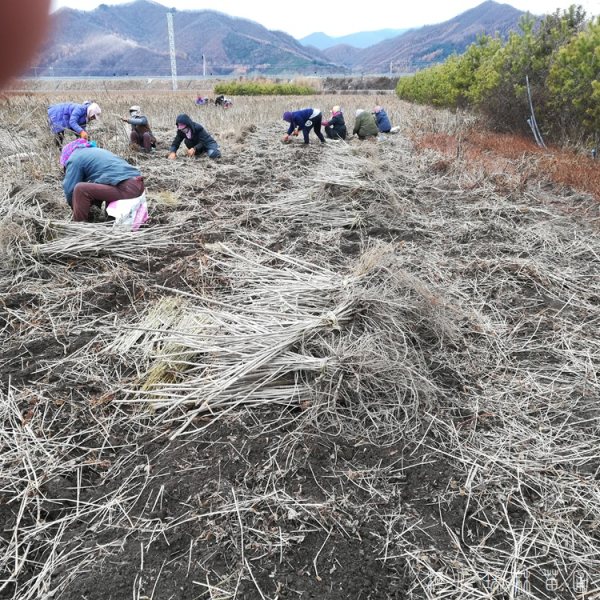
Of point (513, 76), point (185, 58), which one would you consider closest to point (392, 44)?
point (185, 58)

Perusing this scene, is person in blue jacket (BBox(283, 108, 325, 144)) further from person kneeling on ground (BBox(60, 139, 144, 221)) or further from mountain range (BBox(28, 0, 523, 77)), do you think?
mountain range (BBox(28, 0, 523, 77))

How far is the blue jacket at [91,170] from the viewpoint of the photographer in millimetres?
4492

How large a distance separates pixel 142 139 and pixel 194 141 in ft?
3.10

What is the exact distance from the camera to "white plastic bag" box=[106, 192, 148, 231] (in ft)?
14.6

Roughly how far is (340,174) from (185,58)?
110m

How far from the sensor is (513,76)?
35.2 feet

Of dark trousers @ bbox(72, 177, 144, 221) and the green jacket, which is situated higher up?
the green jacket

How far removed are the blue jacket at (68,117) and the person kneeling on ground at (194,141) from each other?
4.58ft

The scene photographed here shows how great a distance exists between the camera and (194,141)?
7.96m

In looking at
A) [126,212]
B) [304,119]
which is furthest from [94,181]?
[304,119]

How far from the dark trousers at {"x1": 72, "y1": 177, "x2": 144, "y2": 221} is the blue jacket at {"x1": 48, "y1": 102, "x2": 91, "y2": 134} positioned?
3.20 metres

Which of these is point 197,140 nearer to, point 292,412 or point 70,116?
point 70,116

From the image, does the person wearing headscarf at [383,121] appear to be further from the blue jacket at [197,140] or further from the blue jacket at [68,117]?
the blue jacket at [68,117]

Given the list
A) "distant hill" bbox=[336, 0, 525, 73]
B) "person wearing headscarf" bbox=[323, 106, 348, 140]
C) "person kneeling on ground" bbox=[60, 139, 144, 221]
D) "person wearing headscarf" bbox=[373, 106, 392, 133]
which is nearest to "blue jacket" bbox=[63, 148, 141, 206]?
"person kneeling on ground" bbox=[60, 139, 144, 221]
